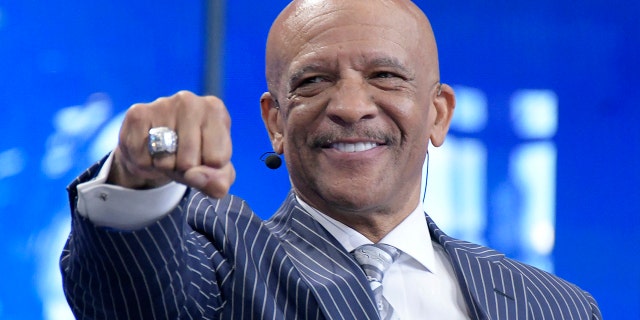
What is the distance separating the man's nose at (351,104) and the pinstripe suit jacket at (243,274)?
182mm

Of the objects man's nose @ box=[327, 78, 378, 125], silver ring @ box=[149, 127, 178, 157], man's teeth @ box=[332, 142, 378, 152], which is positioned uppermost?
man's nose @ box=[327, 78, 378, 125]

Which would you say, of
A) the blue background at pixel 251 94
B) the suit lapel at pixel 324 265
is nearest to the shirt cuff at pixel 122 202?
the suit lapel at pixel 324 265

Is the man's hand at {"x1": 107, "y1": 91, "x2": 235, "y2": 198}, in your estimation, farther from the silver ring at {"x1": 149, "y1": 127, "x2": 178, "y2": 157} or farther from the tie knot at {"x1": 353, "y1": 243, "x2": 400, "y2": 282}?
the tie knot at {"x1": 353, "y1": 243, "x2": 400, "y2": 282}

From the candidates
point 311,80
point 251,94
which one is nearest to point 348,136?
point 311,80

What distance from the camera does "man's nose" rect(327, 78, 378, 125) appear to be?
Answer: 171 cm

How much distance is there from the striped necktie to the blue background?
31.0 inches

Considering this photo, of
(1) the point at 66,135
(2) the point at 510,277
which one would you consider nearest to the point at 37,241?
(1) the point at 66,135

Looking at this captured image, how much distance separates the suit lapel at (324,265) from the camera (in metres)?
1.57

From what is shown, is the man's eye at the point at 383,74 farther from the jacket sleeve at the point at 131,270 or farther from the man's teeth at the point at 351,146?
the jacket sleeve at the point at 131,270

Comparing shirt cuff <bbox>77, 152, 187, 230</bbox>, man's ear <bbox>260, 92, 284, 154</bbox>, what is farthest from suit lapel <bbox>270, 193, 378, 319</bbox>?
shirt cuff <bbox>77, 152, 187, 230</bbox>

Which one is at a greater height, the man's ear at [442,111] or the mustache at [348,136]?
the man's ear at [442,111]

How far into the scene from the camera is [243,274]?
1508 mm

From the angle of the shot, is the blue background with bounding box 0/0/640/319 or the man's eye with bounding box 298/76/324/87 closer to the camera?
the man's eye with bounding box 298/76/324/87

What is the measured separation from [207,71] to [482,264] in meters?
0.93
